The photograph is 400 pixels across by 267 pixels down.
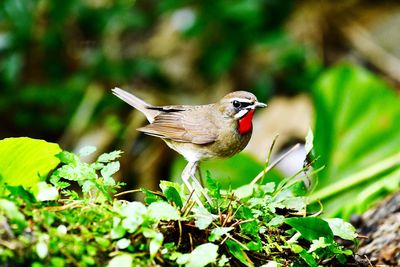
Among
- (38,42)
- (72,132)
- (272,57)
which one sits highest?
(272,57)

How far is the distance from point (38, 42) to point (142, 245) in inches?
217

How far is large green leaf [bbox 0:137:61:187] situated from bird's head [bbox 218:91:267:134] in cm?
123

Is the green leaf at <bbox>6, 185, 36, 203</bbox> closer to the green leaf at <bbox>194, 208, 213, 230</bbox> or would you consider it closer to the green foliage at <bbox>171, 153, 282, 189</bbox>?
the green leaf at <bbox>194, 208, 213, 230</bbox>

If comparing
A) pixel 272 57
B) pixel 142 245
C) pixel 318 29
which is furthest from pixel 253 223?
pixel 318 29

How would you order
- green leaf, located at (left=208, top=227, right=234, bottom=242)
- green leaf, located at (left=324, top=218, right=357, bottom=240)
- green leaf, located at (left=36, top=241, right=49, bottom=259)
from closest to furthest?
green leaf, located at (left=36, top=241, right=49, bottom=259) < green leaf, located at (left=208, top=227, right=234, bottom=242) < green leaf, located at (left=324, top=218, right=357, bottom=240)

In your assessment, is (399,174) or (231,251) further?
(399,174)

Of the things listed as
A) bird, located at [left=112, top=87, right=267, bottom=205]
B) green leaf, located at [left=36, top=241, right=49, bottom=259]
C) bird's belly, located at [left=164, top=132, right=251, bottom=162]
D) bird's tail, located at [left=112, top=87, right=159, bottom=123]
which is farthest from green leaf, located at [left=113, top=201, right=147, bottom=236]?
bird's tail, located at [left=112, top=87, right=159, bottom=123]

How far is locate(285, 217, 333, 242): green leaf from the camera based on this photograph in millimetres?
2211

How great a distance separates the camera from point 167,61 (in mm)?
7598

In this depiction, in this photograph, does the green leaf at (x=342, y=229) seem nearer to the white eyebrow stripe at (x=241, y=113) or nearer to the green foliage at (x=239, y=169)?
the white eyebrow stripe at (x=241, y=113)

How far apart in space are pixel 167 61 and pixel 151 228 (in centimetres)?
573

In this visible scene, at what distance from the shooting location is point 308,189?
256 centimetres

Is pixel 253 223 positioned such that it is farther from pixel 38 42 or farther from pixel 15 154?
pixel 38 42

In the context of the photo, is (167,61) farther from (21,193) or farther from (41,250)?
(41,250)
